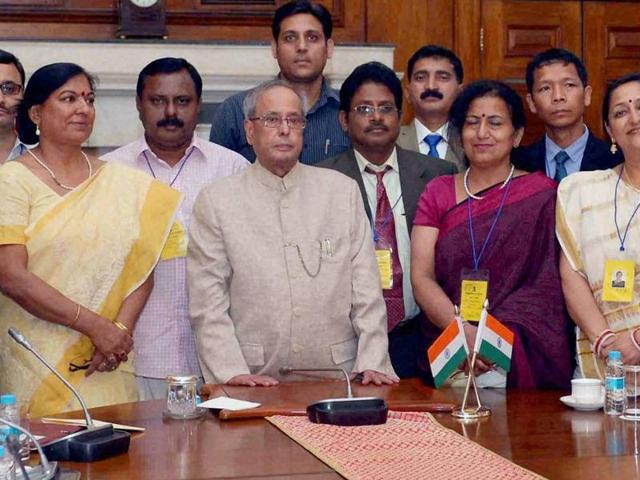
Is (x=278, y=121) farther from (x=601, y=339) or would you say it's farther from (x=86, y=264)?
(x=601, y=339)

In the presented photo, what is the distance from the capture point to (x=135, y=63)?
15.7 feet

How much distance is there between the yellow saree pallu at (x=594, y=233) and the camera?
10.6 feet

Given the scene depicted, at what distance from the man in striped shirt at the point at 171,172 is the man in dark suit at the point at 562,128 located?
0.97m

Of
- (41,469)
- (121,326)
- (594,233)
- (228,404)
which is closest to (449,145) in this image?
(594,233)

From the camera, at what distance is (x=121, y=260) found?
3410 mm

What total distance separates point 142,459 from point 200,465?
13 centimetres

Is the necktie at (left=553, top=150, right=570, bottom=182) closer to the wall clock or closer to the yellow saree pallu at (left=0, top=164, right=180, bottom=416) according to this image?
the yellow saree pallu at (left=0, top=164, right=180, bottom=416)

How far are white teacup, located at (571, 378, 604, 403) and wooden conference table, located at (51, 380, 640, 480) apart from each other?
0.04 metres

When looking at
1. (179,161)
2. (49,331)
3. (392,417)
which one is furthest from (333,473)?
(179,161)

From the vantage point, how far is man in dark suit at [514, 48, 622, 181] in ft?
12.5

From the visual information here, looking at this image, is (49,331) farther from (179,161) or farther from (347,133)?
(347,133)

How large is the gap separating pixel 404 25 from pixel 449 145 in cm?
145

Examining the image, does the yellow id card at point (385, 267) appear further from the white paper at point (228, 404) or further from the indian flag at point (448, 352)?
the white paper at point (228, 404)

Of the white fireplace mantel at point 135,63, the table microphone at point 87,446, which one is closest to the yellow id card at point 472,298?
the table microphone at point 87,446
